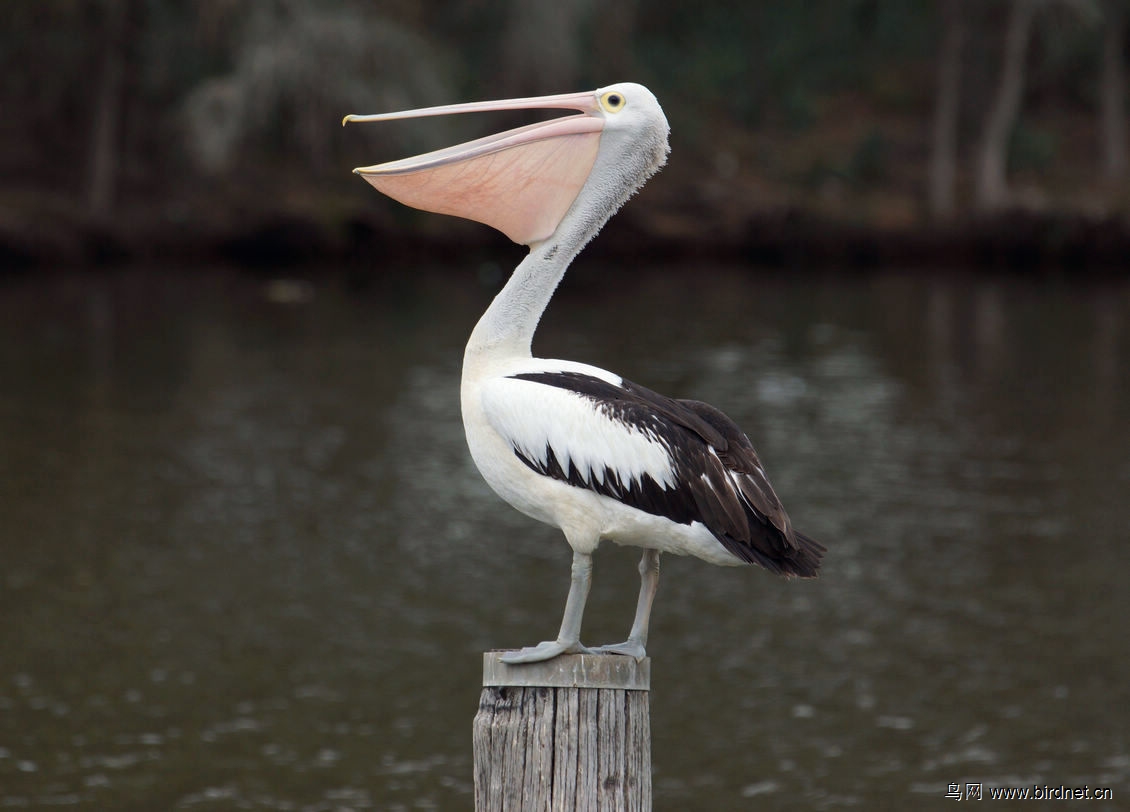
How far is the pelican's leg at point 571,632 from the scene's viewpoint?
4.09m

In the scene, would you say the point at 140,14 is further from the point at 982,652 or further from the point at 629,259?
the point at 982,652

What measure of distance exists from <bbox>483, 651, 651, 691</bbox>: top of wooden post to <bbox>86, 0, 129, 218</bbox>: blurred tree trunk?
91.6 ft

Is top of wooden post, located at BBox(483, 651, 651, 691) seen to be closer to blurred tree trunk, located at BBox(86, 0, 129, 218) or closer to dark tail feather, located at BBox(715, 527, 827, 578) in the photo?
dark tail feather, located at BBox(715, 527, 827, 578)

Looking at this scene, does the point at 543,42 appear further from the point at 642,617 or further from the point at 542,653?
the point at 542,653

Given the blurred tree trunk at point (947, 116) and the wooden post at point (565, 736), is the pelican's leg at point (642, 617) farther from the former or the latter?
the blurred tree trunk at point (947, 116)

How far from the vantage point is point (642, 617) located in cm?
432

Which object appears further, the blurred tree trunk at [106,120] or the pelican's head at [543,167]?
the blurred tree trunk at [106,120]

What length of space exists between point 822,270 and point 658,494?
1169 inches

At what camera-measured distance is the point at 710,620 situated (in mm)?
10414

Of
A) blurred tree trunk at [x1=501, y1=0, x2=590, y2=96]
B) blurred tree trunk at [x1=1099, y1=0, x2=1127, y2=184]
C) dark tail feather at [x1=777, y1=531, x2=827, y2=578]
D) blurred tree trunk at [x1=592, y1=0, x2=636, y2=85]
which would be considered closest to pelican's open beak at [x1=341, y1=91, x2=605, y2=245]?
dark tail feather at [x1=777, y1=531, x2=827, y2=578]

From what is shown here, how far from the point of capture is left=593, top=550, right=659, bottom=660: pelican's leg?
14.0 ft

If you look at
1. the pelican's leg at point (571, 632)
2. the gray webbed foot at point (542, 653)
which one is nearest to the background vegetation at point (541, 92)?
the pelican's leg at point (571, 632)

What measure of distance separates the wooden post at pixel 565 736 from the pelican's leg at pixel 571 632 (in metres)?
0.03

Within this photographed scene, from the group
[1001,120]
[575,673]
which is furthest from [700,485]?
[1001,120]
